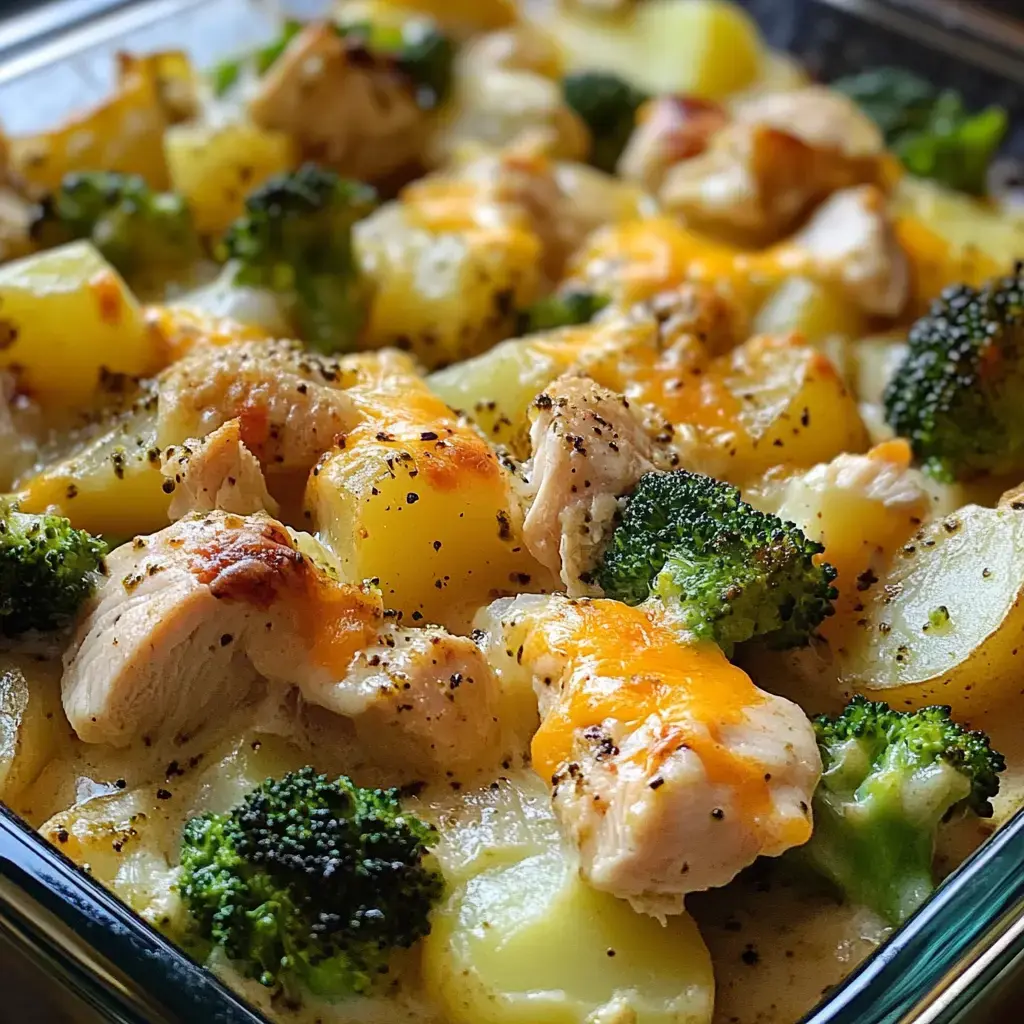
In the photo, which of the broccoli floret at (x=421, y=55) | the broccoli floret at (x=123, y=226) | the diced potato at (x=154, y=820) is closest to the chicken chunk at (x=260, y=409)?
the diced potato at (x=154, y=820)

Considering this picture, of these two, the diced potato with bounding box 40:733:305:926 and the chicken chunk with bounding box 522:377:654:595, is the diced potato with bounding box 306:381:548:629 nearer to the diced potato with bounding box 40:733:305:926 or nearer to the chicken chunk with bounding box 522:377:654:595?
the chicken chunk with bounding box 522:377:654:595

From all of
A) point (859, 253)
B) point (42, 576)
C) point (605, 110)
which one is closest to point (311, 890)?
point (42, 576)

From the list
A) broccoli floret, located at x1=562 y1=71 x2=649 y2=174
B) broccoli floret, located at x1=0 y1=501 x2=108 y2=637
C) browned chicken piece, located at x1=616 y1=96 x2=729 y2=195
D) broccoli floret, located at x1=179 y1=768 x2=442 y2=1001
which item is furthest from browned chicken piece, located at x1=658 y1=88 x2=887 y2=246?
broccoli floret, located at x1=179 y1=768 x2=442 y2=1001

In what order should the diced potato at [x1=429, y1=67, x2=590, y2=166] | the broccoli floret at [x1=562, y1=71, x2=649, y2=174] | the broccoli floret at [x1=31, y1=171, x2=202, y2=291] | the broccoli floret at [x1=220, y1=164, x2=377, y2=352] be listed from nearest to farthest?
the broccoli floret at [x1=220, y1=164, x2=377, y2=352] < the broccoli floret at [x1=31, y1=171, x2=202, y2=291] < the diced potato at [x1=429, y1=67, x2=590, y2=166] < the broccoli floret at [x1=562, y1=71, x2=649, y2=174]

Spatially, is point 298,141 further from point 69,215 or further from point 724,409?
point 724,409

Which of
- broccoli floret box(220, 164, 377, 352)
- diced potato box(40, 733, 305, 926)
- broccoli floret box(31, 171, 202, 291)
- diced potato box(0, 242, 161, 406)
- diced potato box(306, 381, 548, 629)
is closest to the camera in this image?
diced potato box(40, 733, 305, 926)

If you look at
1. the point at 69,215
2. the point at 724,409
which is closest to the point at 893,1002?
the point at 724,409

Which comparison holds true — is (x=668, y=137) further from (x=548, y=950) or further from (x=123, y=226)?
(x=548, y=950)
